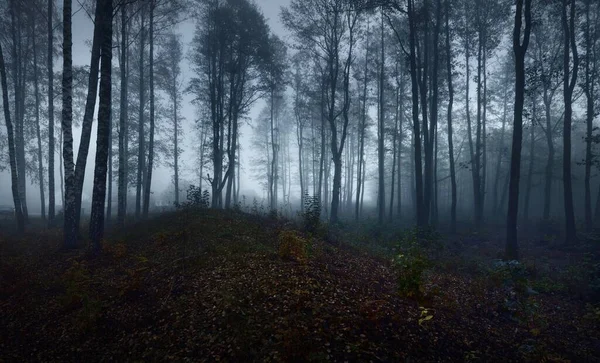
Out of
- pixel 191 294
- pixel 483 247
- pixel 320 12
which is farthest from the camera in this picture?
pixel 320 12

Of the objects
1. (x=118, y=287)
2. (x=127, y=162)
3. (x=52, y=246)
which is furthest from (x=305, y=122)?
(x=118, y=287)

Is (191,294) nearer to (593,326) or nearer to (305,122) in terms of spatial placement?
(593,326)

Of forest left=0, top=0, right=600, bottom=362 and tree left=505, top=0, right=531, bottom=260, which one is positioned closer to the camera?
forest left=0, top=0, right=600, bottom=362

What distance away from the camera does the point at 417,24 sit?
15.3 metres

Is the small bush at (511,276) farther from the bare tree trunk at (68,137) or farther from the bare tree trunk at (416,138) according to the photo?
the bare tree trunk at (68,137)

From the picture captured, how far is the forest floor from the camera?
408cm

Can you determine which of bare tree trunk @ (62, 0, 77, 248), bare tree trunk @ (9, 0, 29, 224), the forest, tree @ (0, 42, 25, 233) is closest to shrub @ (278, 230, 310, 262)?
the forest

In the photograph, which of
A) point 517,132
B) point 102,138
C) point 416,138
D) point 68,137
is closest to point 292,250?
point 102,138

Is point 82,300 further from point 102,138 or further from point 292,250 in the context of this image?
point 102,138

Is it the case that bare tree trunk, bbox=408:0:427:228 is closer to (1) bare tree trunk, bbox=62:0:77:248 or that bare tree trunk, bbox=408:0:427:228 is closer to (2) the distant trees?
(2) the distant trees

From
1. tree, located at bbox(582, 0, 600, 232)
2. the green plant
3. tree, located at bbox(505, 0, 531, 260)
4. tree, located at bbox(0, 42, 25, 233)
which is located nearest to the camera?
the green plant

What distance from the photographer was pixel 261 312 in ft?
15.3

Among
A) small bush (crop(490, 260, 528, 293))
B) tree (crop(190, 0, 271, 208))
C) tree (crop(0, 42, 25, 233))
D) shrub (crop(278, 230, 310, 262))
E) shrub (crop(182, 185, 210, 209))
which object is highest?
tree (crop(190, 0, 271, 208))

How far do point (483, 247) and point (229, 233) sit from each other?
43.9 ft
